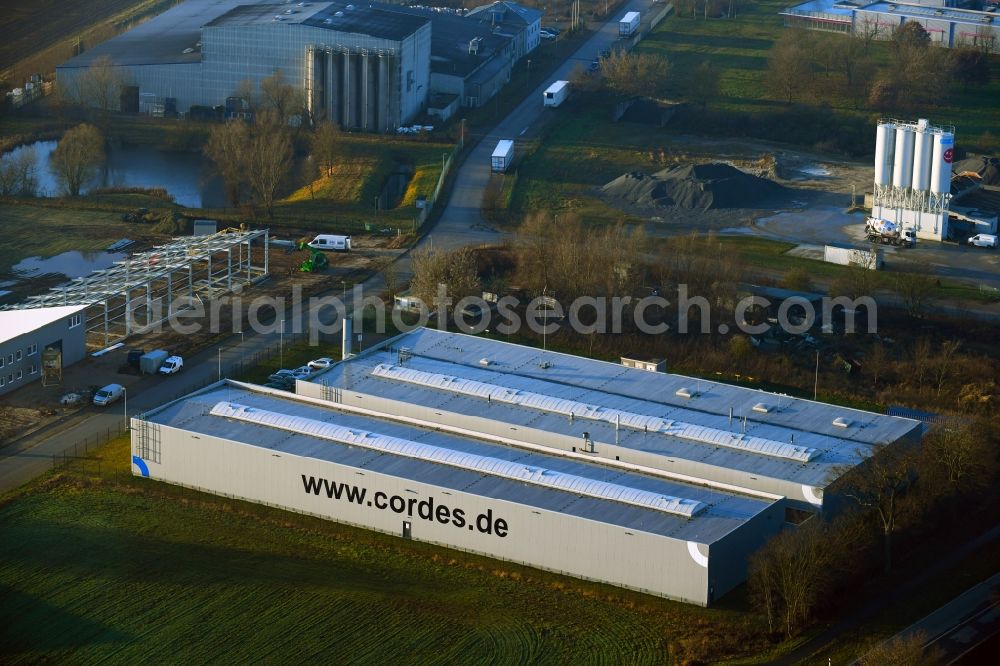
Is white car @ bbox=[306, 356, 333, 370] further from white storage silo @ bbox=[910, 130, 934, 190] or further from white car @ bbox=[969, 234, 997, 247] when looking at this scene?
white car @ bbox=[969, 234, 997, 247]

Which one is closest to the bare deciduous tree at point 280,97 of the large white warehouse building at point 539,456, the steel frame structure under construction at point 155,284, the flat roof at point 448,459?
the steel frame structure under construction at point 155,284

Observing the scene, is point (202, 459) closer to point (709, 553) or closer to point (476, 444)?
point (476, 444)

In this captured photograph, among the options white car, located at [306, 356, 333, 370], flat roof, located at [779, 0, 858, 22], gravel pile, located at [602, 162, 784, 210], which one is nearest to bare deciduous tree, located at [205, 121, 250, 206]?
gravel pile, located at [602, 162, 784, 210]

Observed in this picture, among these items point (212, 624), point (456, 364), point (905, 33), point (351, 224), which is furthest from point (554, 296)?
point (905, 33)

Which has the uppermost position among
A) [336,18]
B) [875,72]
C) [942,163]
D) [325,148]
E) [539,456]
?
[336,18]

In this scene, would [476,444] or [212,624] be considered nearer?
[212,624]

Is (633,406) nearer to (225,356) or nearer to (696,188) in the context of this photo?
(225,356)

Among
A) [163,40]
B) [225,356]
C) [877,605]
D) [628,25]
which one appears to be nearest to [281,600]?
[877,605]
